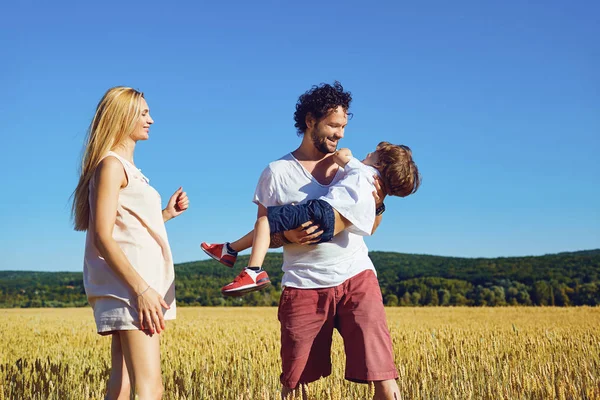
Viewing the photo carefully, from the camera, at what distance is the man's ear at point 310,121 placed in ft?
13.7

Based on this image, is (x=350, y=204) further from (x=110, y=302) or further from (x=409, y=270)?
(x=409, y=270)

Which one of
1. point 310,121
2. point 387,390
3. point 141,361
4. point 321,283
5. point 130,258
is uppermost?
point 310,121

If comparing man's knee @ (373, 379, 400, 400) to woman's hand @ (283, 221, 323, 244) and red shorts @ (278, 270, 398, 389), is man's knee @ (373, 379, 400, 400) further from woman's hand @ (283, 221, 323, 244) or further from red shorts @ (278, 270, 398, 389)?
woman's hand @ (283, 221, 323, 244)

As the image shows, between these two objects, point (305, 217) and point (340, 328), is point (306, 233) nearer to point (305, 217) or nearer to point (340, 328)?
point (305, 217)

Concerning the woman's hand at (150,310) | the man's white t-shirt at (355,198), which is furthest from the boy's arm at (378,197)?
the woman's hand at (150,310)

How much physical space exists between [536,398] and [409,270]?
47655 millimetres

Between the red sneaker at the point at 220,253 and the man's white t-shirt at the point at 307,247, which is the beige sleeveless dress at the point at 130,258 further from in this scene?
the red sneaker at the point at 220,253

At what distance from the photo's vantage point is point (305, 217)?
12.4 ft

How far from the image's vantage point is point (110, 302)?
10.2 ft

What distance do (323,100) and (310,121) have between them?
0.17m

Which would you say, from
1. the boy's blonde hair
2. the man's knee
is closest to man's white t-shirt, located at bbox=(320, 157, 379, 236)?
the boy's blonde hair

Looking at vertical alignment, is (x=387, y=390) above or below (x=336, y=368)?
above

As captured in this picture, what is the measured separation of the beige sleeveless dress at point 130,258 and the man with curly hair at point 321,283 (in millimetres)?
810

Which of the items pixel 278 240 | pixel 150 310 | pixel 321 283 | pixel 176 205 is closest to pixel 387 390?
pixel 321 283
